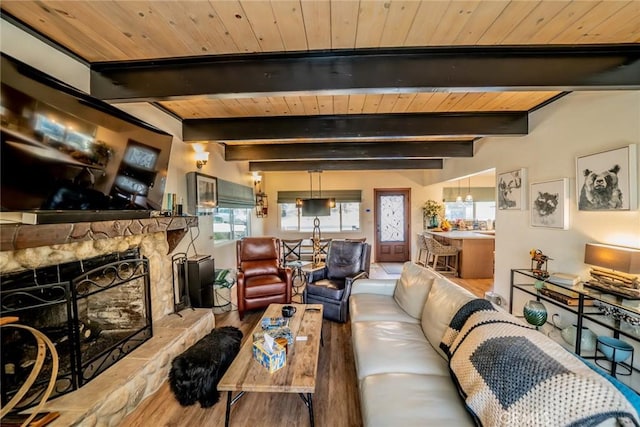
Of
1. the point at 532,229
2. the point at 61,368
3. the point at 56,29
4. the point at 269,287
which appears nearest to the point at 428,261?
the point at 532,229

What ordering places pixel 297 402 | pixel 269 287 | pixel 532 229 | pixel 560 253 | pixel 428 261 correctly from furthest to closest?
pixel 428 261 < pixel 269 287 < pixel 532 229 < pixel 560 253 < pixel 297 402

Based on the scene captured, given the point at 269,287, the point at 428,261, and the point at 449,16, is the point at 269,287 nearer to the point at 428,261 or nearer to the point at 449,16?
the point at 449,16

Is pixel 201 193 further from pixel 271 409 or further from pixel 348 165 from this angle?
pixel 348 165

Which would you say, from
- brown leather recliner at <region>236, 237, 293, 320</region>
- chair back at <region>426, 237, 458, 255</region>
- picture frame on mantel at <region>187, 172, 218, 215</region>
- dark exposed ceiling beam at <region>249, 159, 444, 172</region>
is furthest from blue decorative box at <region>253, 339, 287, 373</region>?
chair back at <region>426, 237, 458, 255</region>

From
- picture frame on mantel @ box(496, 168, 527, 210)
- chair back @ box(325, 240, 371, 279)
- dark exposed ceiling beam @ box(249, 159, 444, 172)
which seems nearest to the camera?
picture frame on mantel @ box(496, 168, 527, 210)

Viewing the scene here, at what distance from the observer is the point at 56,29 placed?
157cm

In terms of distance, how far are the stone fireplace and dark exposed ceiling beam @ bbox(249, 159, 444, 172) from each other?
2.98 meters

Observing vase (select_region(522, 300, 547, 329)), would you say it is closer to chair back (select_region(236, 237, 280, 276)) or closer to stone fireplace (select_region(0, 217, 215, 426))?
chair back (select_region(236, 237, 280, 276))

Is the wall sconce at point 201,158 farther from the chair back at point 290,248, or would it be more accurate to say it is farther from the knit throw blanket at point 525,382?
the knit throw blanket at point 525,382

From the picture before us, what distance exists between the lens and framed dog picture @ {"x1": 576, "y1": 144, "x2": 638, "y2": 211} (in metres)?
1.95

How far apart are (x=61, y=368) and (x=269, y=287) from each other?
2.04 meters

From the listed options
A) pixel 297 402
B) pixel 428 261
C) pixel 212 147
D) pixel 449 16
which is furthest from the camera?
pixel 428 261

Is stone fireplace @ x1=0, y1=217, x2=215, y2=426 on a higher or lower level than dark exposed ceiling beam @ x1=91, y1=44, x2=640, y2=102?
lower

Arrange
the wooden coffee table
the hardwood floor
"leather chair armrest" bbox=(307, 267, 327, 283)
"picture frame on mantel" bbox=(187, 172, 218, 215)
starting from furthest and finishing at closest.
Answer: "leather chair armrest" bbox=(307, 267, 327, 283) < "picture frame on mantel" bbox=(187, 172, 218, 215) < the hardwood floor < the wooden coffee table
